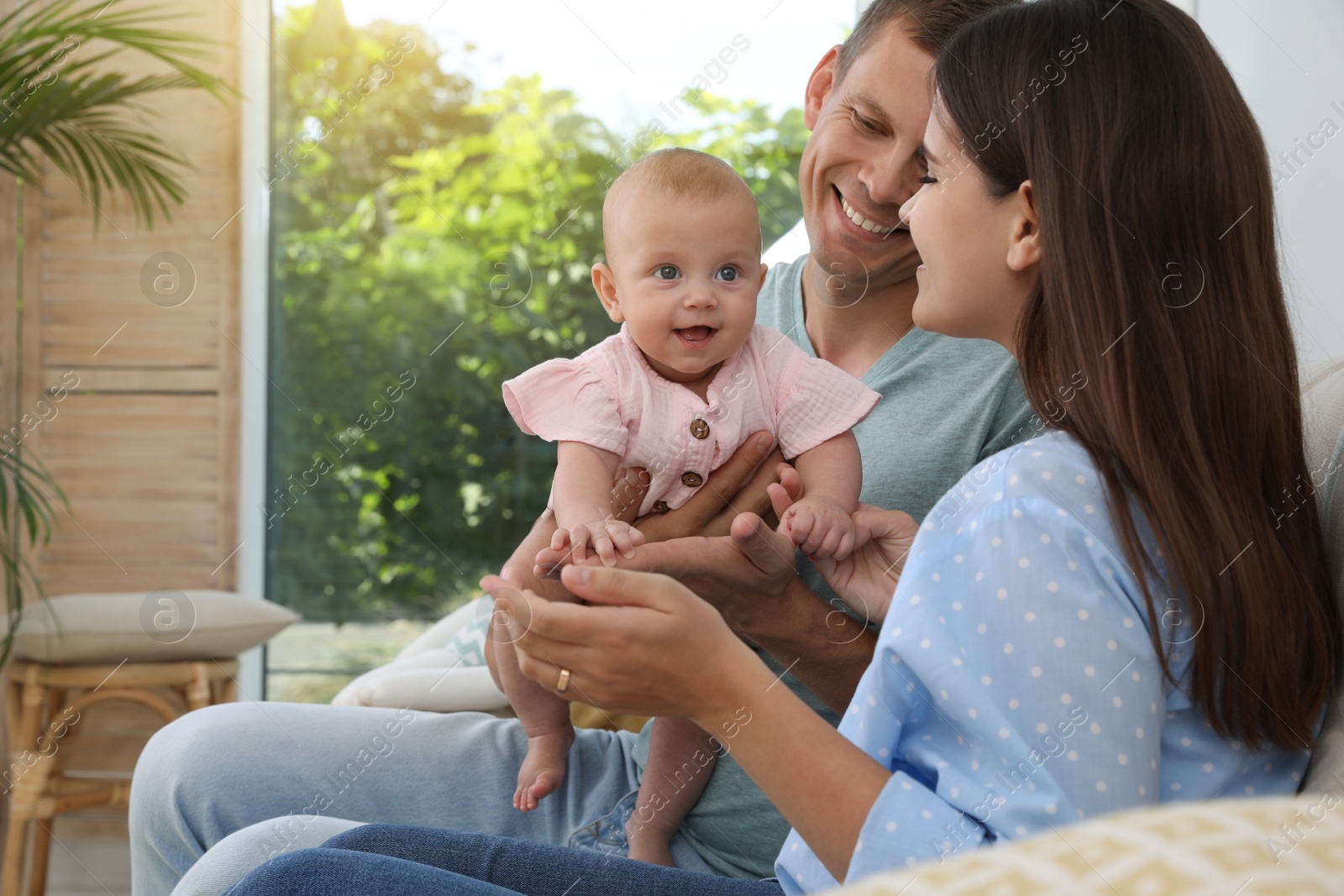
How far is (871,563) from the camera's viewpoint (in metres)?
1.13

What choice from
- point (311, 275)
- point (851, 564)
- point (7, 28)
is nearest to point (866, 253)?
point (851, 564)

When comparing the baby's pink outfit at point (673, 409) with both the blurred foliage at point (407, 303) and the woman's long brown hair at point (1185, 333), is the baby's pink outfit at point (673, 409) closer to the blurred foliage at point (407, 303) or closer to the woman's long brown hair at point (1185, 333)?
the woman's long brown hair at point (1185, 333)

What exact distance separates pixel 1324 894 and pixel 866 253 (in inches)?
42.8

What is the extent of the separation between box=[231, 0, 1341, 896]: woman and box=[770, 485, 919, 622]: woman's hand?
280mm

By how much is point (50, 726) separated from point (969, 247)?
273 centimetres

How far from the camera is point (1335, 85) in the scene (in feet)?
4.92

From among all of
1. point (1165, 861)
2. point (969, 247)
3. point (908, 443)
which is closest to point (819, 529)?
point (908, 443)

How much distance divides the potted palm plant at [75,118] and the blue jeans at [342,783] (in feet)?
5.12

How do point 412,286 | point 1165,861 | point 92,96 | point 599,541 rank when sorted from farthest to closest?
point 412,286
point 92,96
point 599,541
point 1165,861

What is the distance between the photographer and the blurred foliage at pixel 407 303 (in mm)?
3357

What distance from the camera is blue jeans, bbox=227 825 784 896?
729 mm

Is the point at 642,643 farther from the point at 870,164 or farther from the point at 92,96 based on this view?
the point at 92,96

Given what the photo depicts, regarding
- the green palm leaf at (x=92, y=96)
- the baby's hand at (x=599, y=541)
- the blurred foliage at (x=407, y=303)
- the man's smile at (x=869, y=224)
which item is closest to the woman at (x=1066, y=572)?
the baby's hand at (x=599, y=541)

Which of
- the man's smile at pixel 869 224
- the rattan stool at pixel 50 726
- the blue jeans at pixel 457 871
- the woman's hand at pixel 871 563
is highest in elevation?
the man's smile at pixel 869 224
